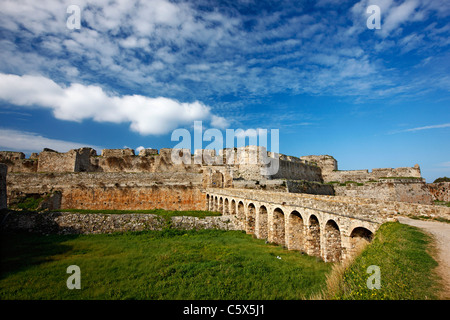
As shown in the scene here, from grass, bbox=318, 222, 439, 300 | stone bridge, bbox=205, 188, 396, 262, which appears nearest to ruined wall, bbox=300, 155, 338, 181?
stone bridge, bbox=205, 188, 396, 262

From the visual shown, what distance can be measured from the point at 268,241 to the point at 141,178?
18.4 meters

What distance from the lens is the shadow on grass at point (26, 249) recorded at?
406 inches

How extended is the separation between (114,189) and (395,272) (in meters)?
27.1

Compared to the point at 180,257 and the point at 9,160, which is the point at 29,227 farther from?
the point at 9,160

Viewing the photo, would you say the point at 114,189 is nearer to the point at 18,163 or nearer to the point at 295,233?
the point at 18,163

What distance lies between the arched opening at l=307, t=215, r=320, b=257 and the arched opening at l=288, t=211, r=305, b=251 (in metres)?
1.13

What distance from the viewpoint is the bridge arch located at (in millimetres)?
14281

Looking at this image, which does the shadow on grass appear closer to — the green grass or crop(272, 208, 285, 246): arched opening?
the green grass

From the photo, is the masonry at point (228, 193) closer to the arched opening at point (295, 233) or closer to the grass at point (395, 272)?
the arched opening at point (295, 233)

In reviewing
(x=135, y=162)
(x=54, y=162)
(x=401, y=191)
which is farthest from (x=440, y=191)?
(x=54, y=162)

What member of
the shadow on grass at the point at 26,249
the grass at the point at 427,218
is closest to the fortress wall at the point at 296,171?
the grass at the point at 427,218

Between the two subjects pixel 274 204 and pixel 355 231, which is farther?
pixel 274 204
